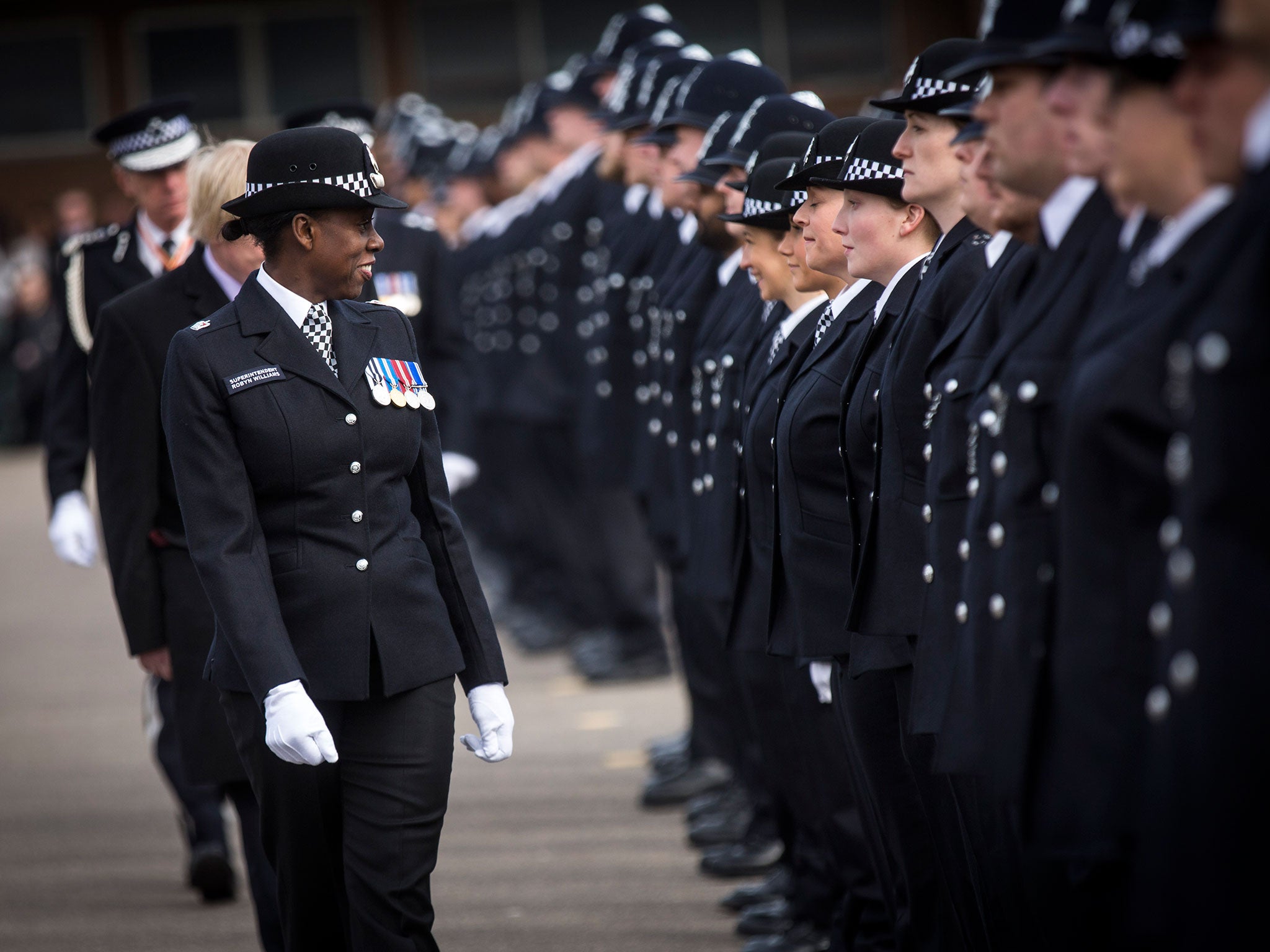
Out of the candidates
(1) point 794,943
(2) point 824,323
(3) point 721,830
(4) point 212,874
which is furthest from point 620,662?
(2) point 824,323

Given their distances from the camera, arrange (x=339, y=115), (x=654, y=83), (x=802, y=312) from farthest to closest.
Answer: (x=339, y=115) → (x=654, y=83) → (x=802, y=312)

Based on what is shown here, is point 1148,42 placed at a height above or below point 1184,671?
above

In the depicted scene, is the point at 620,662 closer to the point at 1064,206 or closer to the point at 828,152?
the point at 828,152

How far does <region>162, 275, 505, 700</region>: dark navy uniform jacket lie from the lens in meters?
3.60

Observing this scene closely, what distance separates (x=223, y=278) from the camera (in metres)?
4.79

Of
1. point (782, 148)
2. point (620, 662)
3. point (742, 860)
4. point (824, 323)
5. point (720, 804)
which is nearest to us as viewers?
point (824, 323)

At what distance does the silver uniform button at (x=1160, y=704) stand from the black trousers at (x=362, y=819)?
165cm

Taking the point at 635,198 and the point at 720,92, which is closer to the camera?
the point at 720,92

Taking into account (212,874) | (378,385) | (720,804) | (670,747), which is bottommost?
(670,747)

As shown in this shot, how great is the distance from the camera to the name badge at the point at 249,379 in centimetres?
364

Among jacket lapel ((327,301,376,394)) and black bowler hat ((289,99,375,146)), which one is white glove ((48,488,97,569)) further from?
black bowler hat ((289,99,375,146))

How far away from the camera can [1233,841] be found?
7.39ft

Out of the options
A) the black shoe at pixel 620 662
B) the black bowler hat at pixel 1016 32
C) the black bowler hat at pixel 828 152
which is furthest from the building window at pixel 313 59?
the black bowler hat at pixel 1016 32

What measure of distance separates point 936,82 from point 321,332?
1.28 m
